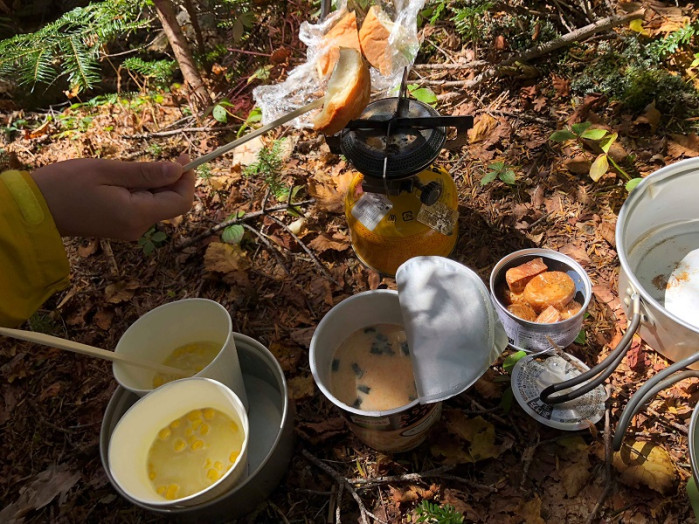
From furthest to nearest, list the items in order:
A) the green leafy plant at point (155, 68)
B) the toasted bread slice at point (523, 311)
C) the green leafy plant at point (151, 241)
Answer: the green leafy plant at point (155, 68) → the green leafy plant at point (151, 241) → the toasted bread slice at point (523, 311)

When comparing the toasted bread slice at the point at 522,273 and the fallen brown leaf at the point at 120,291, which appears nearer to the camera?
the toasted bread slice at the point at 522,273

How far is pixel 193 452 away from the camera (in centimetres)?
157

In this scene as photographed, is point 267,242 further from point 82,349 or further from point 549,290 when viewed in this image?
point 549,290

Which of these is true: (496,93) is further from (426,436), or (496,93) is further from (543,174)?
(426,436)

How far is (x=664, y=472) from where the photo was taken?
1.61 m

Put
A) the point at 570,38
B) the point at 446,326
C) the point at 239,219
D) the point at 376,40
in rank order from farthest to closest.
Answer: the point at 570,38 → the point at 239,219 → the point at 376,40 → the point at 446,326

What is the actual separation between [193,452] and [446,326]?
2.95ft

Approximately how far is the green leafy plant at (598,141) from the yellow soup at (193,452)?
5.90 ft

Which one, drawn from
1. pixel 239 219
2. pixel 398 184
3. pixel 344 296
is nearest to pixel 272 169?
pixel 239 219

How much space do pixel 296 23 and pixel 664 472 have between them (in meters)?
2.89

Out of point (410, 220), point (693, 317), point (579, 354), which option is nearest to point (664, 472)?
point (579, 354)

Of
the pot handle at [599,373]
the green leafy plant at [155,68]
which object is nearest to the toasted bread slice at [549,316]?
the pot handle at [599,373]

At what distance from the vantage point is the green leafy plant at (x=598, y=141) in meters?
2.14

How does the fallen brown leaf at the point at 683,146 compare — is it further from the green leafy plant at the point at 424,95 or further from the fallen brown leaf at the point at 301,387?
the fallen brown leaf at the point at 301,387
